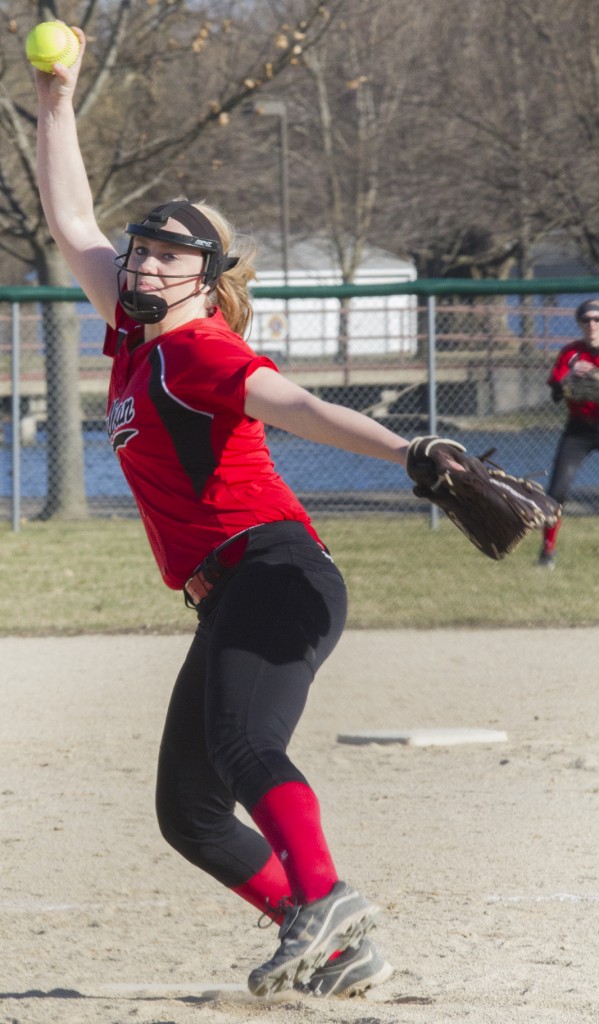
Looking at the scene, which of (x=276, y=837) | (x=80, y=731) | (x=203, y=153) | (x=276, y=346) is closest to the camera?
(x=276, y=837)

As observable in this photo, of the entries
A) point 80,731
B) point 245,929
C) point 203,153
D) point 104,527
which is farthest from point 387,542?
point 203,153

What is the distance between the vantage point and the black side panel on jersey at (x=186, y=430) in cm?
275

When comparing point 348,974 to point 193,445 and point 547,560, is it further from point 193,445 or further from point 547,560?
point 547,560

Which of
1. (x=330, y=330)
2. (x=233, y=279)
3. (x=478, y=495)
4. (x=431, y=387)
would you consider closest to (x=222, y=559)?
(x=478, y=495)

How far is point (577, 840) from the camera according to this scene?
4.24 m

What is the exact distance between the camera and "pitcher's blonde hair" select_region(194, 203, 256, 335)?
310 centimetres

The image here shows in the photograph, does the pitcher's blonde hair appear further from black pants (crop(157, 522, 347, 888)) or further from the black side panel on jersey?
black pants (crop(157, 522, 347, 888))

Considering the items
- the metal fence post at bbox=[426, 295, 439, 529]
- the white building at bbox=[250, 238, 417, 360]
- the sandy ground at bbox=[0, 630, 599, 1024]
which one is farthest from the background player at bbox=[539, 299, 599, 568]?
the sandy ground at bbox=[0, 630, 599, 1024]

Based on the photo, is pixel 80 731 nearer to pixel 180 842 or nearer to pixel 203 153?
pixel 180 842

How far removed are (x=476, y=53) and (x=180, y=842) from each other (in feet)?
63.8

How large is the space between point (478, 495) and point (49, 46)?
182 cm

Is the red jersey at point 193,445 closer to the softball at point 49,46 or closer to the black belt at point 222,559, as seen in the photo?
the black belt at point 222,559

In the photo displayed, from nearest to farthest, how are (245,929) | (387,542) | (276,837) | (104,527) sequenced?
1. (276,837)
2. (245,929)
3. (387,542)
4. (104,527)

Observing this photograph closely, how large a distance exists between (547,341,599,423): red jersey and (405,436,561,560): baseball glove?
7.06m
